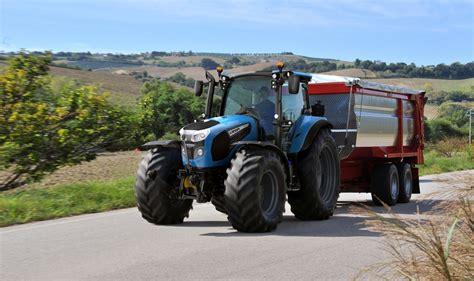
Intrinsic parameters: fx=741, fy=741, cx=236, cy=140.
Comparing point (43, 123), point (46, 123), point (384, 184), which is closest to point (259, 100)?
point (384, 184)

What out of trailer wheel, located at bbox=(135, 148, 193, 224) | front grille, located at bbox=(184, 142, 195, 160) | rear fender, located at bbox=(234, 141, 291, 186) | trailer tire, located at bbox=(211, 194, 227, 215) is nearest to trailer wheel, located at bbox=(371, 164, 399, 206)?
trailer tire, located at bbox=(211, 194, 227, 215)

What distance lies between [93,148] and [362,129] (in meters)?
6.54

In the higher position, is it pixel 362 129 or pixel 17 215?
pixel 362 129

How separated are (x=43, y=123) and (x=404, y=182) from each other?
7.97 meters

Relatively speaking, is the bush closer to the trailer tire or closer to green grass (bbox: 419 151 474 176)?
green grass (bbox: 419 151 474 176)

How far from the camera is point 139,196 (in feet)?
35.8

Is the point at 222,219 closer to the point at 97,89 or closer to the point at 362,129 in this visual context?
the point at 362,129

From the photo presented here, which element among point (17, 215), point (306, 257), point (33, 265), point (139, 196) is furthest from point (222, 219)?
point (33, 265)

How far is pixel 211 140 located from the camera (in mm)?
10438

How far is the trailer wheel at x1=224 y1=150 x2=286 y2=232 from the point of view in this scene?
9805mm

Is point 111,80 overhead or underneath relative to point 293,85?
underneath

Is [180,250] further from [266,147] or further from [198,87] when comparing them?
[198,87]

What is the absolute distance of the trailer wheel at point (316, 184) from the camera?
1138cm

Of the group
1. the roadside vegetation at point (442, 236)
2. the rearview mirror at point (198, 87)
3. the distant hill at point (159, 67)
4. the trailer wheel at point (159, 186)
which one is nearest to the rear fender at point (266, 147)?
the trailer wheel at point (159, 186)
